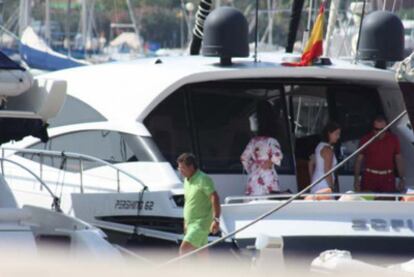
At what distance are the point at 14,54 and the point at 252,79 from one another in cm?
2900

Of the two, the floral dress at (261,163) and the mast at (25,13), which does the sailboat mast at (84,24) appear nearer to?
the mast at (25,13)

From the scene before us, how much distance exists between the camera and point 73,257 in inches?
372

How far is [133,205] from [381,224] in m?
2.23

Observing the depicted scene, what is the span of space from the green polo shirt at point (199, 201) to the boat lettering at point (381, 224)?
1229 mm

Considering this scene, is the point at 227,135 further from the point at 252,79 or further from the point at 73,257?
the point at 73,257

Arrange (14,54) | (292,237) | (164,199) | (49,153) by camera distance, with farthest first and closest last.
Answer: (14,54), (49,153), (164,199), (292,237)

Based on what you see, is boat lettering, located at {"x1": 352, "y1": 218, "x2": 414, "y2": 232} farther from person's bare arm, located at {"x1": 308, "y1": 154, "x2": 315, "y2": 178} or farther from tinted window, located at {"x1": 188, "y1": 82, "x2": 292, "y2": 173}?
tinted window, located at {"x1": 188, "y1": 82, "x2": 292, "y2": 173}

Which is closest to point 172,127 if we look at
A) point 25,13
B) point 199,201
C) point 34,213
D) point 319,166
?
point 319,166

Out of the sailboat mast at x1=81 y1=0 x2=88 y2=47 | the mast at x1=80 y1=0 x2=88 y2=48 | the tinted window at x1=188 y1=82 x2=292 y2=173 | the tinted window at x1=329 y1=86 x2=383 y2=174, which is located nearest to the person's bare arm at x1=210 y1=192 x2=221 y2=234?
the tinted window at x1=188 y1=82 x2=292 y2=173

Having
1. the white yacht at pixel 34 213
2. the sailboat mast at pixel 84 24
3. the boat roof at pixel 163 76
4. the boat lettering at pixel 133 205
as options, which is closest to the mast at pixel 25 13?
the sailboat mast at pixel 84 24

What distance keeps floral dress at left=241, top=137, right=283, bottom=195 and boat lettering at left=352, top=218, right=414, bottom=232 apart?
4.83ft

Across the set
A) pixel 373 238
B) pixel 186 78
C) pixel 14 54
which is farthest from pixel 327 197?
pixel 14 54

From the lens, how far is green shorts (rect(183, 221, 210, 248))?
11867mm

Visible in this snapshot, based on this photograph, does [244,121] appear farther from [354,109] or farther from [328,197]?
[328,197]
